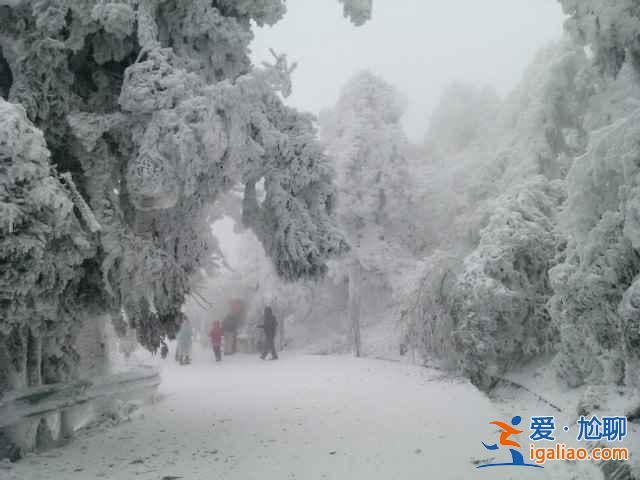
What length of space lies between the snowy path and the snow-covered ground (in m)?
0.01

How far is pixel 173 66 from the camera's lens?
6750 millimetres

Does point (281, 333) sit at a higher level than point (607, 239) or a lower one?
lower

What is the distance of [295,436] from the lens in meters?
6.82

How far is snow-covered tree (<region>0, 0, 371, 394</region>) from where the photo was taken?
591 cm

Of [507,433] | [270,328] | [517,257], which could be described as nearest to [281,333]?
[270,328]

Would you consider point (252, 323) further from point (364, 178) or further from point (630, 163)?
point (630, 163)

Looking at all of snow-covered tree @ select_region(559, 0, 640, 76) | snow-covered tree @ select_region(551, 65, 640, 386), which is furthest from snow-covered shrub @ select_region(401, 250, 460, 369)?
snow-covered tree @ select_region(559, 0, 640, 76)

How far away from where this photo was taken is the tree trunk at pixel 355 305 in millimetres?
16406

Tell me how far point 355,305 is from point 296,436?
10064 mm

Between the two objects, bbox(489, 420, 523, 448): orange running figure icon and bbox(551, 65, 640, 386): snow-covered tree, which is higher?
bbox(551, 65, 640, 386): snow-covered tree

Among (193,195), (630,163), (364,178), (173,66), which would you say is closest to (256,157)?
(193,195)

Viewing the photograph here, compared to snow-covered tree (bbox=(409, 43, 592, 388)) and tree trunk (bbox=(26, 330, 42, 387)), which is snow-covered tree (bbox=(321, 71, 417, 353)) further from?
tree trunk (bbox=(26, 330, 42, 387))

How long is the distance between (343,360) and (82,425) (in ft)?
28.2

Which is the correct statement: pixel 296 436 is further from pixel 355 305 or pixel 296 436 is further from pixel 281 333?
pixel 281 333
